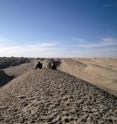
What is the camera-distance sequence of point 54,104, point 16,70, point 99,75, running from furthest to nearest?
point 16,70 < point 99,75 < point 54,104

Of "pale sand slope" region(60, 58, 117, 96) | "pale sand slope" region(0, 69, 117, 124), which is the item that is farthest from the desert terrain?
"pale sand slope" region(60, 58, 117, 96)

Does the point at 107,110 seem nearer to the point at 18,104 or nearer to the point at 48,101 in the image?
the point at 48,101

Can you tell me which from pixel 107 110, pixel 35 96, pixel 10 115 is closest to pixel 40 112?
pixel 10 115

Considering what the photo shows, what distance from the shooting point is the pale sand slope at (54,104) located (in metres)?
14.3

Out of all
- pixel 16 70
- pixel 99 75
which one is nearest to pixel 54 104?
pixel 99 75

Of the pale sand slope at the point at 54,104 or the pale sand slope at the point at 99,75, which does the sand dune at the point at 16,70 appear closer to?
the pale sand slope at the point at 99,75

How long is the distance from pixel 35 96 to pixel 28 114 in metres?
3.44

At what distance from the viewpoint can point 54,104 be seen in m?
16.5

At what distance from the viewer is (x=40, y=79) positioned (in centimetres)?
2297

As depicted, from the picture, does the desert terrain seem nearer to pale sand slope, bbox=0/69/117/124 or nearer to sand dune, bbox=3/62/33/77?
pale sand slope, bbox=0/69/117/124

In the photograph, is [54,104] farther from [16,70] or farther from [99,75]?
[16,70]

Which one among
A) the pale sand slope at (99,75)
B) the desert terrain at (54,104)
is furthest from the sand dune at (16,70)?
the desert terrain at (54,104)

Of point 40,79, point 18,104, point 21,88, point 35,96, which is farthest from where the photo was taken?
point 40,79

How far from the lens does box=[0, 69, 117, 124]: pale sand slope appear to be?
14.3 m
